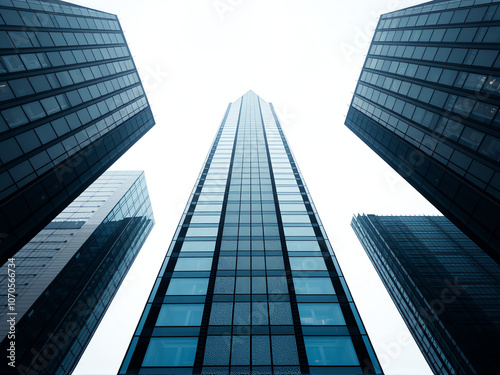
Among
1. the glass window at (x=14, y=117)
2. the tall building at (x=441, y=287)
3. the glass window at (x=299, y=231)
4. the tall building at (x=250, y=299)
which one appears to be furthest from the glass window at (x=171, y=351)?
the tall building at (x=441, y=287)

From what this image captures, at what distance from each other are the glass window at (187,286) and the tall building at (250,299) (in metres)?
0.08

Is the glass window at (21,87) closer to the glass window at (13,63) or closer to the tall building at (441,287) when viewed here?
the glass window at (13,63)

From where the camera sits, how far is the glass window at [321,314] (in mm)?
19859

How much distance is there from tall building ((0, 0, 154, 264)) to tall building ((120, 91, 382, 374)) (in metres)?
11.1

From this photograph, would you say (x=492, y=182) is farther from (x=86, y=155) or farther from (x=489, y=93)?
(x=86, y=155)

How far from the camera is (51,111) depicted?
24328 millimetres

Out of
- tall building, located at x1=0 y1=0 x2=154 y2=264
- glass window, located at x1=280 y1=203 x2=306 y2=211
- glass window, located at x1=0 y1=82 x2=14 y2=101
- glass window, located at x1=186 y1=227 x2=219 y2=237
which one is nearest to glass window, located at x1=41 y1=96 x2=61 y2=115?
tall building, located at x1=0 y1=0 x2=154 y2=264

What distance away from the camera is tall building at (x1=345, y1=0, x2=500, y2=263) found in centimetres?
2063

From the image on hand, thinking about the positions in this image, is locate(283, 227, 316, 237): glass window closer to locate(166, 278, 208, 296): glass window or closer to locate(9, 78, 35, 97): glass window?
locate(166, 278, 208, 296): glass window

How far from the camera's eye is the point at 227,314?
2023 centimetres

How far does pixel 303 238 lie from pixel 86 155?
2414 cm

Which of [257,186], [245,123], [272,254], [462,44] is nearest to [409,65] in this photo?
[462,44]

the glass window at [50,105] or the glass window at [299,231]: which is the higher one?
the glass window at [50,105]

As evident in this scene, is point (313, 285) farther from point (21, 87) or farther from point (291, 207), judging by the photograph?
point (21, 87)
